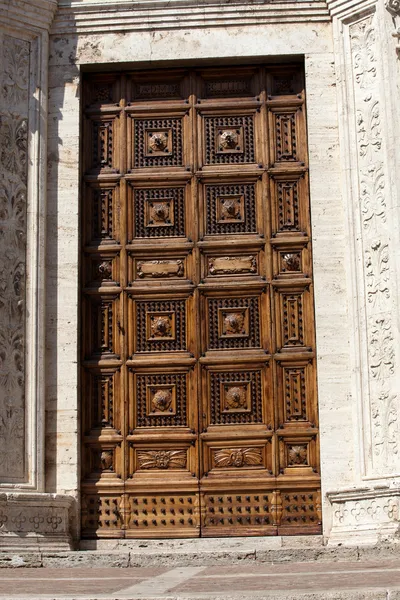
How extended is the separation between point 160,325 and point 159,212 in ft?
3.21

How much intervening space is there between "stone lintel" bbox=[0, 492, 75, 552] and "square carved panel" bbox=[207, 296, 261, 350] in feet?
5.90

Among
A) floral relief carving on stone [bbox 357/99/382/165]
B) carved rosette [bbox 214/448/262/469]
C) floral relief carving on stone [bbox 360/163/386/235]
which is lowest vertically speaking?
carved rosette [bbox 214/448/262/469]

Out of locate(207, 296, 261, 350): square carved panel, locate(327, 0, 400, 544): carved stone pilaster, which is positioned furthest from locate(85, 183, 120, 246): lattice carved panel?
locate(327, 0, 400, 544): carved stone pilaster

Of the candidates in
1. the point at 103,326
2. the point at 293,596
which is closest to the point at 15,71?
the point at 103,326

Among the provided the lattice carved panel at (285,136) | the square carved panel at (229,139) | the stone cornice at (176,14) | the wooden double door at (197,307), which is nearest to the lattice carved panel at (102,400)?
the wooden double door at (197,307)

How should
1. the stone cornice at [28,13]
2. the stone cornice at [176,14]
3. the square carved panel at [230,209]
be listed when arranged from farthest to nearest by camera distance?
the stone cornice at [176,14] → the square carved panel at [230,209] → the stone cornice at [28,13]

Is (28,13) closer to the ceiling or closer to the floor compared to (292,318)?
closer to the ceiling

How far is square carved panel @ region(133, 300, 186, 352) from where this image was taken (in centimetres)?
985

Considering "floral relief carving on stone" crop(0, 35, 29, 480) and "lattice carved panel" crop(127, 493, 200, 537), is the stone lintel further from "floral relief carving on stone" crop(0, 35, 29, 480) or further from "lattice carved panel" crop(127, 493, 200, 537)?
"lattice carved panel" crop(127, 493, 200, 537)

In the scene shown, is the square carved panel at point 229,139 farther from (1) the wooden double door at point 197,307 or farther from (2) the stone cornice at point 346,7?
(2) the stone cornice at point 346,7

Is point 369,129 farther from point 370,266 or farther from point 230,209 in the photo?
point 230,209

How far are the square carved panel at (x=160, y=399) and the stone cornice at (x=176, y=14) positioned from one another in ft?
9.92

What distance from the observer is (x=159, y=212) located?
33.0 feet

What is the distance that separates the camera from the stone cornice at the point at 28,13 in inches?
392
